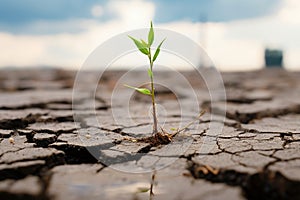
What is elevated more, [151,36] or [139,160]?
[151,36]

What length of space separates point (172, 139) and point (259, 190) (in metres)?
0.63

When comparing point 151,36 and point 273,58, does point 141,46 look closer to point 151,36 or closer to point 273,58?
point 151,36

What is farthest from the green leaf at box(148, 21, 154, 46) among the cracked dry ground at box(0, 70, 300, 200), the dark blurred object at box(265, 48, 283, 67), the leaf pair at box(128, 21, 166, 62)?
the dark blurred object at box(265, 48, 283, 67)

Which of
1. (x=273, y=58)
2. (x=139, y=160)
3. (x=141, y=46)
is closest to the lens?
(x=139, y=160)

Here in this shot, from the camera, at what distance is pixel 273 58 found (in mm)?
13312

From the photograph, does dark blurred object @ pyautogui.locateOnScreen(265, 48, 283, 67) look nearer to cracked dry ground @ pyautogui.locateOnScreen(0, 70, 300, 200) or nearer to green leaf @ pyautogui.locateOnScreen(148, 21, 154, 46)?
cracked dry ground @ pyautogui.locateOnScreen(0, 70, 300, 200)

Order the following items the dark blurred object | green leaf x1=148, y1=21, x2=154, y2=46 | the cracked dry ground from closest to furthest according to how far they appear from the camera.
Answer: the cracked dry ground, green leaf x1=148, y1=21, x2=154, y2=46, the dark blurred object

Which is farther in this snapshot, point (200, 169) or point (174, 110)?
point (174, 110)

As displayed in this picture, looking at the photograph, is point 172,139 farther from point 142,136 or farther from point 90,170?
point 90,170

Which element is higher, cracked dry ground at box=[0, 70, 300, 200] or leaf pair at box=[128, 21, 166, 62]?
leaf pair at box=[128, 21, 166, 62]

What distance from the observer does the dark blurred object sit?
1317 cm

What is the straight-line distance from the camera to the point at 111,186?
4.32 feet

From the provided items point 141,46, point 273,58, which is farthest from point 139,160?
point 273,58

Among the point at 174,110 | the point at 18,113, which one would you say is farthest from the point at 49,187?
the point at 174,110
